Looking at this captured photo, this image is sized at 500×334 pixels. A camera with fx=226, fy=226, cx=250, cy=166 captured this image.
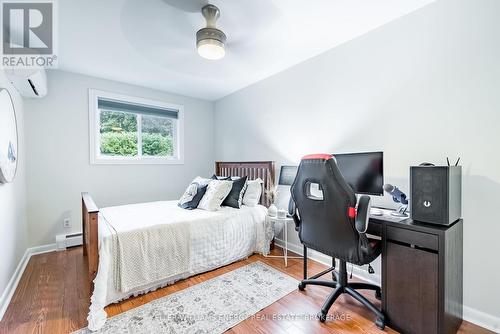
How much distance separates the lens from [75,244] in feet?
9.96

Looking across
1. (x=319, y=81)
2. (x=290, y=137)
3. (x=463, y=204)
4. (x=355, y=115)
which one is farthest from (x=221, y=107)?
(x=463, y=204)

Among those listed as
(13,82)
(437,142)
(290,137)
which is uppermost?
(13,82)

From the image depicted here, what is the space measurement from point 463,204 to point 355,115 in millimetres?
1122

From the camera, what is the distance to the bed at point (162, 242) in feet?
5.80

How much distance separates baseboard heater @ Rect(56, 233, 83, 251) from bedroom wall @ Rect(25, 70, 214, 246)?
8 cm

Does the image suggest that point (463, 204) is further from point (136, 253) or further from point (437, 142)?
point (136, 253)

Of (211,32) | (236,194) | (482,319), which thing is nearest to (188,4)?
(211,32)

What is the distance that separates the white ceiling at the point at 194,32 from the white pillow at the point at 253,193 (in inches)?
59.4

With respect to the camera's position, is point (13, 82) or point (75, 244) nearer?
point (13, 82)

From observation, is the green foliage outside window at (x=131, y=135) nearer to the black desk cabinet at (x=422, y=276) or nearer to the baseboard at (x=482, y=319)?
the black desk cabinet at (x=422, y=276)

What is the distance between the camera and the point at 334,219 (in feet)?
5.23

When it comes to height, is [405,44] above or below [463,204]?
above

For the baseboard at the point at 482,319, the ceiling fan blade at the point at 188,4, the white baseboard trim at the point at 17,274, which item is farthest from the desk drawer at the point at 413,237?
the white baseboard trim at the point at 17,274

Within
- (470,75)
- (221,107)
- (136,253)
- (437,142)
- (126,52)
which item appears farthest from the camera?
(221,107)
